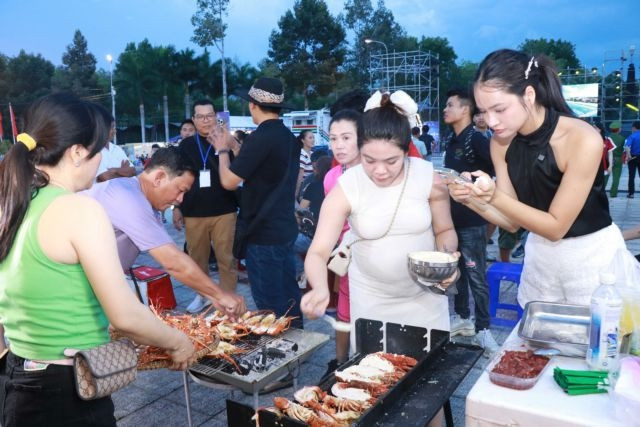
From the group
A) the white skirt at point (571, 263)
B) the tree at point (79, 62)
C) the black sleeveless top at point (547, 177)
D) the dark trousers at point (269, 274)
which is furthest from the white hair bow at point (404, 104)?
the tree at point (79, 62)

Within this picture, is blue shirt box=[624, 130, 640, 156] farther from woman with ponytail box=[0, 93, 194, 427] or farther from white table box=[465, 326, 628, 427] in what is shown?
woman with ponytail box=[0, 93, 194, 427]

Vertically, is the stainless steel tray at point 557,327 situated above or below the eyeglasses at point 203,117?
below

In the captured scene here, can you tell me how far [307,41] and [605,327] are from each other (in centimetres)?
5727

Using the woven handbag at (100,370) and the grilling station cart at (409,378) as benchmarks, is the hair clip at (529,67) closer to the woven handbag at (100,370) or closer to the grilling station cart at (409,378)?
the grilling station cart at (409,378)

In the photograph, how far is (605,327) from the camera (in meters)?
1.39

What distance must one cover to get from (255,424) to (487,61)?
65.2 inches

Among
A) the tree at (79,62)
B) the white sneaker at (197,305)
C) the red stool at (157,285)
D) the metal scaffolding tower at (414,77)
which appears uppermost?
the tree at (79,62)

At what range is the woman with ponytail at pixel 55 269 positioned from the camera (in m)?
1.44

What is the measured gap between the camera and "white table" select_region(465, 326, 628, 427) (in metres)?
1.24

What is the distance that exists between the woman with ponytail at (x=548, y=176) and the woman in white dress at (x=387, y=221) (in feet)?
0.95

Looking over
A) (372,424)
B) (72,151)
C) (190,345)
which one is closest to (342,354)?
(190,345)

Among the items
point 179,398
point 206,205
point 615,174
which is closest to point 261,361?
point 179,398

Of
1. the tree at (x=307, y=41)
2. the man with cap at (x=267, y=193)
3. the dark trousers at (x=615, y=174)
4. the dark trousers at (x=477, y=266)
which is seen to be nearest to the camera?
the man with cap at (x=267, y=193)

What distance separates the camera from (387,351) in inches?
88.4
